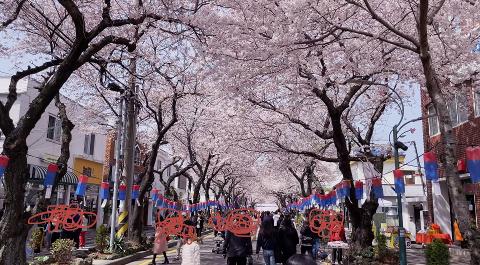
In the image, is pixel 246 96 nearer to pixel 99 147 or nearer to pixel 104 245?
pixel 104 245

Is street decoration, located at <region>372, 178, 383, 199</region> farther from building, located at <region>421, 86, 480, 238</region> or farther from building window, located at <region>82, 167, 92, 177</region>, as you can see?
building window, located at <region>82, 167, 92, 177</region>

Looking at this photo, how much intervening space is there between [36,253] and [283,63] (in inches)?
510

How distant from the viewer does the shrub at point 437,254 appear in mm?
12258

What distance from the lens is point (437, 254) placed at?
1228 cm

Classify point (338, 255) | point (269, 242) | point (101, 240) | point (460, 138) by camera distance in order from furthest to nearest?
point (460, 138) < point (101, 240) < point (338, 255) < point (269, 242)

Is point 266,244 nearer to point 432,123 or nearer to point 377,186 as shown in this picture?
point 377,186

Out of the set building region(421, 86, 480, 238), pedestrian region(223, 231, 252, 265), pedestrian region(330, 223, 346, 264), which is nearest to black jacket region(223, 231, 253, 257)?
pedestrian region(223, 231, 252, 265)

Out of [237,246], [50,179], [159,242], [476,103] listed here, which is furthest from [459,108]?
[50,179]

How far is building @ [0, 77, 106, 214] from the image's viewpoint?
24.9 metres

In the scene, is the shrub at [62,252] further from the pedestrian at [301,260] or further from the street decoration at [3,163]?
the pedestrian at [301,260]

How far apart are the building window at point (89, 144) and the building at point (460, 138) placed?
24.2 metres

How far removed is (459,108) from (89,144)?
2639 cm

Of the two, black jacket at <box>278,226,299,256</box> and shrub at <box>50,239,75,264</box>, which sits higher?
black jacket at <box>278,226,299,256</box>

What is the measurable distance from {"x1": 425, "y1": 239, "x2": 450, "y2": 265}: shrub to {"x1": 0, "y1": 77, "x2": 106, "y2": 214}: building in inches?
602
